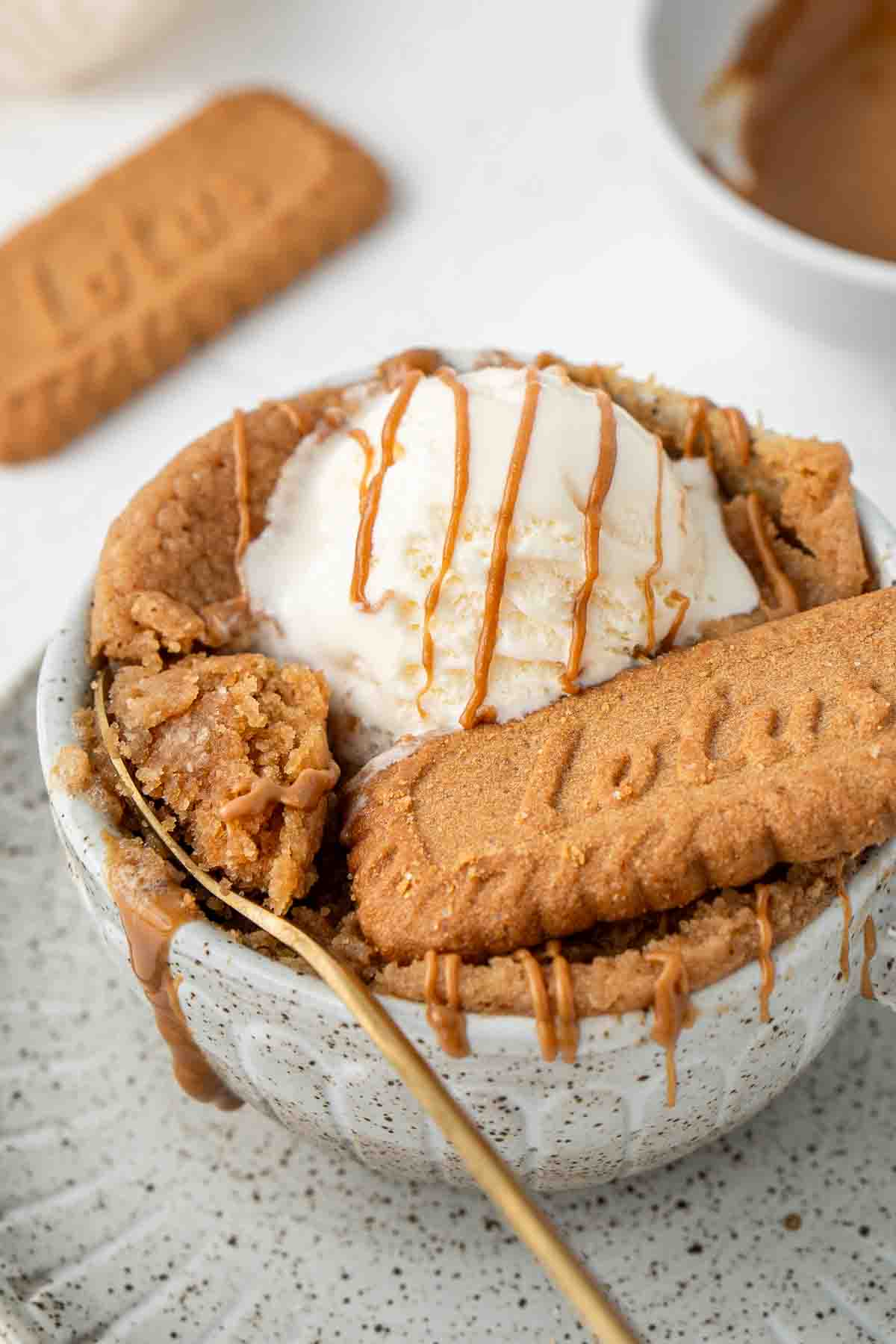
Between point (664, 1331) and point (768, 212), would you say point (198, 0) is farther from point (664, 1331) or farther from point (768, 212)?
point (664, 1331)

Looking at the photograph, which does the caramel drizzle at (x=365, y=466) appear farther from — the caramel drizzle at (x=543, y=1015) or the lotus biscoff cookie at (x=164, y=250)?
the lotus biscoff cookie at (x=164, y=250)

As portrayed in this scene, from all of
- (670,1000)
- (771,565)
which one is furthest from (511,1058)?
(771,565)

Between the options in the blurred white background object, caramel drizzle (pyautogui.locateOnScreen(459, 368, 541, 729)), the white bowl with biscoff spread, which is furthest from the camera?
the blurred white background object

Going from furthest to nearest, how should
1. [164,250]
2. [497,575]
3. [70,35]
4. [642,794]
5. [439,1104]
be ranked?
[70,35] → [164,250] → [497,575] → [642,794] → [439,1104]

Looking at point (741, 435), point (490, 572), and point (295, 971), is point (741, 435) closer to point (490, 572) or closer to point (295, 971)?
point (490, 572)

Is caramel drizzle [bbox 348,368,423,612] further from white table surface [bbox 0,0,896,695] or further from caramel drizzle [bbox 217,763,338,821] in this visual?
white table surface [bbox 0,0,896,695]

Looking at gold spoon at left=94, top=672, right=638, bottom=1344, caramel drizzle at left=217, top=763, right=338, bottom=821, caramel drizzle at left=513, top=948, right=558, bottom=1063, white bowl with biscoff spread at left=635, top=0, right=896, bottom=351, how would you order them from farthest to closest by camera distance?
white bowl with biscoff spread at left=635, top=0, right=896, bottom=351 < caramel drizzle at left=217, top=763, right=338, bottom=821 < caramel drizzle at left=513, top=948, right=558, bottom=1063 < gold spoon at left=94, top=672, right=638, bottom=1344

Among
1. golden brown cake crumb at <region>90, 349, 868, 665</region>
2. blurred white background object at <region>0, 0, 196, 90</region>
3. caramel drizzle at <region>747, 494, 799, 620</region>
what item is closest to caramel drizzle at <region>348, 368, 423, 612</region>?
golden brown cake crumb at <region>90, 349, 868, 665</region>
